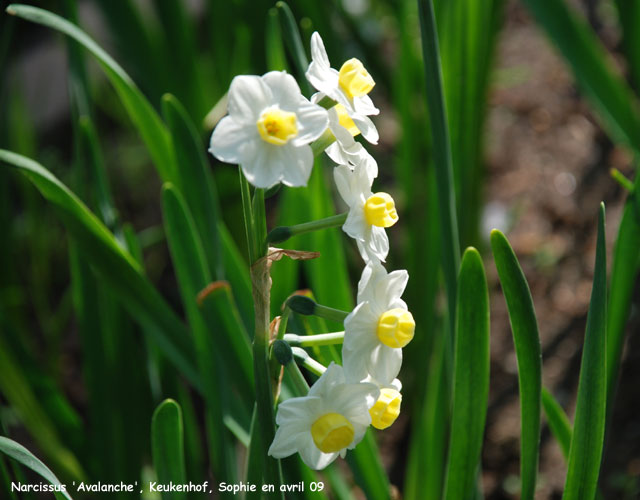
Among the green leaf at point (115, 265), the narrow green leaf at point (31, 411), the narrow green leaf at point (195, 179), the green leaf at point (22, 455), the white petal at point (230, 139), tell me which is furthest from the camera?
the narrow green leaf at point (31, 411)

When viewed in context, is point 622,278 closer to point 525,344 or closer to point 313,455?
point 525,344

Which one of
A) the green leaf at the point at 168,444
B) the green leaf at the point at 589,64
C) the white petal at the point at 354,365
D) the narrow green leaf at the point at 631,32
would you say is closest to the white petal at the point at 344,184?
the white petal at the point at 354,365

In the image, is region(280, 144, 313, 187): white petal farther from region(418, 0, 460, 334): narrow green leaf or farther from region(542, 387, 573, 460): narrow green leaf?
region(542, 387, 573, 460): narrow green leaf

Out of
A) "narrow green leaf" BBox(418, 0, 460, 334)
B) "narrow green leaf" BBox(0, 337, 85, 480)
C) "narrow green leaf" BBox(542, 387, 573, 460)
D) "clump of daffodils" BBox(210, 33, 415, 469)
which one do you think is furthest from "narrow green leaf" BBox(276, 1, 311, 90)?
"narrow green leaf" BBox(0, 337, 85, 480)

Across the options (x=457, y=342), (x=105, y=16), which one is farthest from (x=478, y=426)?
(x=105, y=16)

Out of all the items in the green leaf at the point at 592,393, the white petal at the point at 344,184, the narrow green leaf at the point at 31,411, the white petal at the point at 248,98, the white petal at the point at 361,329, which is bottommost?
the narrow green leaf at the point at 31,411

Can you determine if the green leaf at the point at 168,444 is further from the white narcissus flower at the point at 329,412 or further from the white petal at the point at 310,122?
the white petal at the point at 310,122
